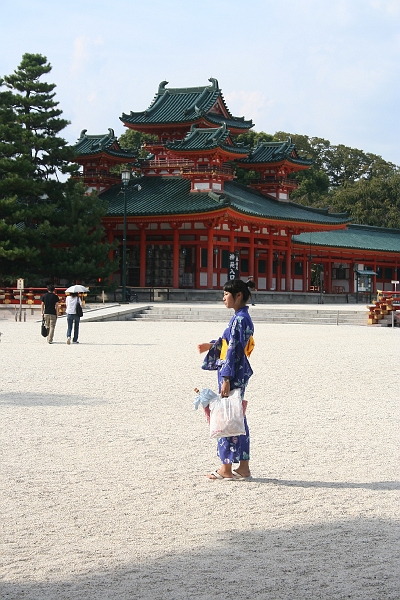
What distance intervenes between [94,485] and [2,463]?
1136 mm

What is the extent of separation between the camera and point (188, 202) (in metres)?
44.7

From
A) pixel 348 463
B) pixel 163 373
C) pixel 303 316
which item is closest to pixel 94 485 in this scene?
pixel 348 463

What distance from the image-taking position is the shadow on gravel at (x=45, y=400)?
36.0ft

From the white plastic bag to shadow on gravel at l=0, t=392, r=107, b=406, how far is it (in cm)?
425

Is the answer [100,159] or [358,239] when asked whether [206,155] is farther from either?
Answer: [358,239]

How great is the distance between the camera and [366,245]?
57.5 meters

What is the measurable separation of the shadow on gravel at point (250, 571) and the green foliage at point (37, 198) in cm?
3359

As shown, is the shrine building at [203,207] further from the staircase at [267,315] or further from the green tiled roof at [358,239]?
the staircase at [267,315]

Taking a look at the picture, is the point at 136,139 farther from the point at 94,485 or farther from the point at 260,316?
the point at 94,485

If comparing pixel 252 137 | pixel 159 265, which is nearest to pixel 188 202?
pixel 159 265

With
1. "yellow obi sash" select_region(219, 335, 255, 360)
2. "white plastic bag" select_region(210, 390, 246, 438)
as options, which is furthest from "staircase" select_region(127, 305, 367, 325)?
"white plastic bag" select_region(210, 390, 246, 438)

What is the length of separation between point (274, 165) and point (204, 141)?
7467 millimetres

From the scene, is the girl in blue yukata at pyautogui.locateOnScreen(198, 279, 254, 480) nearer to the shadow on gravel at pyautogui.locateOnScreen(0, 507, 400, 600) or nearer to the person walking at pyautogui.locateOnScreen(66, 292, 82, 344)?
the shadow on gravel at pyautogui.locateOnScreen(0, 507, 400, 600)

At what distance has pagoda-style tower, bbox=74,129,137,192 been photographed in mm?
49375
